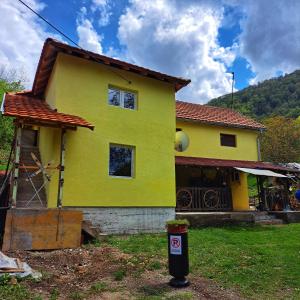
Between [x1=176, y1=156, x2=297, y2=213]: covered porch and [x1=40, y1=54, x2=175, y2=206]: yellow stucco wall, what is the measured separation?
3257 millimetres

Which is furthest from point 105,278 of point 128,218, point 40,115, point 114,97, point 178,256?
point 114,97

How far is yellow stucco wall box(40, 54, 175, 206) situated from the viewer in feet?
40.3

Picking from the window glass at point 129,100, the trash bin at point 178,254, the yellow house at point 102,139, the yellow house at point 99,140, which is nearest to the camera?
the trash bin at point 178,254

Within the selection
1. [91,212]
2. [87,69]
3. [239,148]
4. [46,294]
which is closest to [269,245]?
[91,212]

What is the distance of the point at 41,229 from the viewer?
32.3 ft

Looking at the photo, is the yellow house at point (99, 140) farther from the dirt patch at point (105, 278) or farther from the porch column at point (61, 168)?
the dirt patch at point (105, 278)

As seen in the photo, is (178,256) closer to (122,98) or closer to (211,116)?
(122,98)

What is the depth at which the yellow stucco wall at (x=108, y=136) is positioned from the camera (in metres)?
12.3

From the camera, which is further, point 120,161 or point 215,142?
point 215,142

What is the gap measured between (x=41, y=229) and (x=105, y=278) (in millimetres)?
3308

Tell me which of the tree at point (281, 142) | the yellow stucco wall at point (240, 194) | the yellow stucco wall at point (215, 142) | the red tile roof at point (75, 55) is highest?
the tree at point (281, 142)

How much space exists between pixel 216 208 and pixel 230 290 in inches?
476

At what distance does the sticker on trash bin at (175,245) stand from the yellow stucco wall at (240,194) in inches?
583

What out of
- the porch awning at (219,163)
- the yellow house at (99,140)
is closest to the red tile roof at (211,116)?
the porch awning at (219,163)
